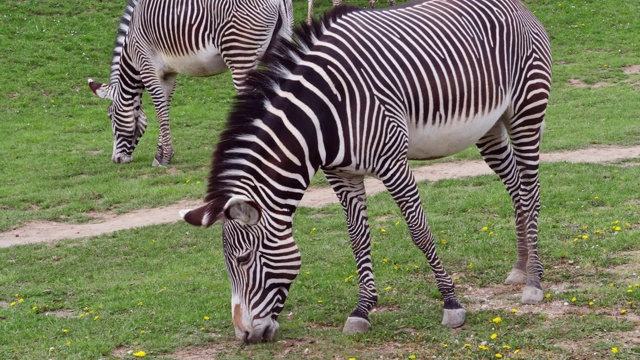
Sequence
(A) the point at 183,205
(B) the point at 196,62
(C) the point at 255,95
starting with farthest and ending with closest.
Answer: (B) the point at 196,62 < (A) the point at 183,205 < (C) the point at 255,95

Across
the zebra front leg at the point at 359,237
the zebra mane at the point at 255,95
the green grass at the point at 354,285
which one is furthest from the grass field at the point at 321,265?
the zebra mane at the point at 255,95

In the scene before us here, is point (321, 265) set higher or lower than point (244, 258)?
lower

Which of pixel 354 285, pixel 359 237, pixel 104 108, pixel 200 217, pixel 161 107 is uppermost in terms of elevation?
pixel 200 217

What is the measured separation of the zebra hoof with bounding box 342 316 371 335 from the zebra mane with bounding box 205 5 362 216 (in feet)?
5.05

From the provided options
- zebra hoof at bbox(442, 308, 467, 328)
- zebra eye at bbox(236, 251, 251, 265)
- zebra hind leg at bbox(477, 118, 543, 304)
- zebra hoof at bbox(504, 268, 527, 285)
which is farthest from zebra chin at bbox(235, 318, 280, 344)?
zebra hoof at bbox(504, 268, 527, 285)

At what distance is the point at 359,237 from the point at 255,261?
1.18m

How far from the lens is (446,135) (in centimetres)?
679

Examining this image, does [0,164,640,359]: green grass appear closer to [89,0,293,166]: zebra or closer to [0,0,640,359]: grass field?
[0,0,640,359]: grass field

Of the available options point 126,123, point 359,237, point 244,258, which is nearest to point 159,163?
point 126,123

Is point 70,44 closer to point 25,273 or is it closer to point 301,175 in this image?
point 25,273

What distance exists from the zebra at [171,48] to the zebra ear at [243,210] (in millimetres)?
7756

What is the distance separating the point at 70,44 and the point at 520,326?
18356 mm

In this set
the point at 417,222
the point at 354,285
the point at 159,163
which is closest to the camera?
the point at 417,222

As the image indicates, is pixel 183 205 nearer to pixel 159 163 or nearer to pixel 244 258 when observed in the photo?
pixel 159 163
